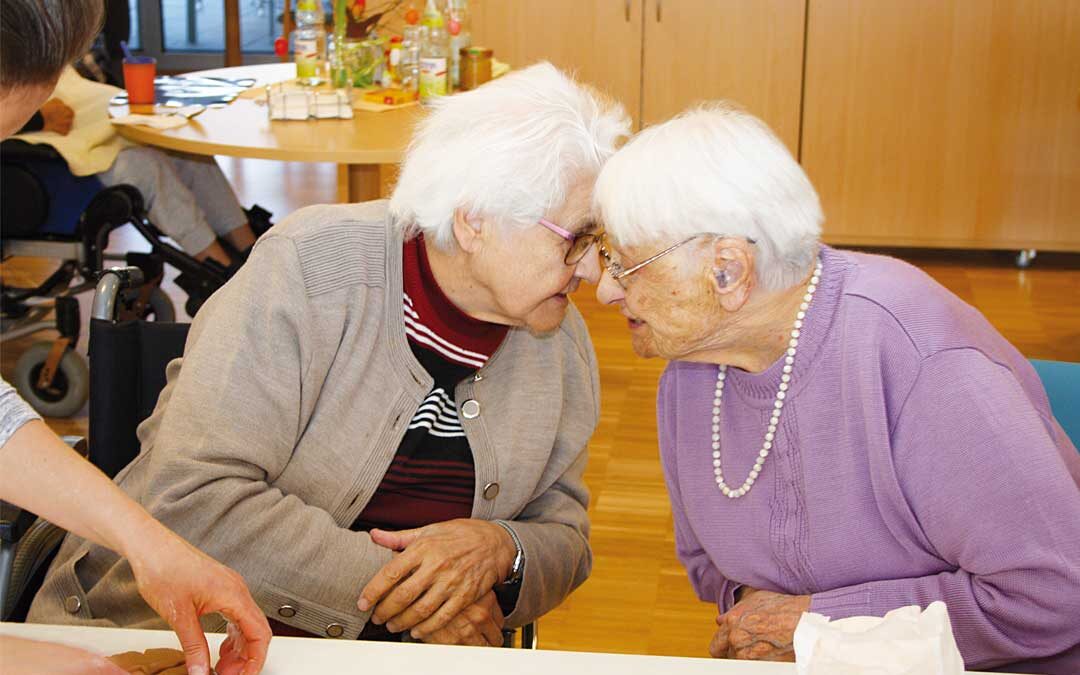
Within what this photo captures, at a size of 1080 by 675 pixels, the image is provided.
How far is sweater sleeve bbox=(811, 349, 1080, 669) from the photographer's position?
4.46ft

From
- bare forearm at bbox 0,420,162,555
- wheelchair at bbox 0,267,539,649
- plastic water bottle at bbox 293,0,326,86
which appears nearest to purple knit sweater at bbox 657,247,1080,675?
wheelchair at bbox 0,267,539,649

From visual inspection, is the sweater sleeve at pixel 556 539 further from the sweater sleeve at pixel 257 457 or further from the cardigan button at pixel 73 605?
the cardigan button at pixel 73 605

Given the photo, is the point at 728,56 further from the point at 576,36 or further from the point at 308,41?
the point at 308,41

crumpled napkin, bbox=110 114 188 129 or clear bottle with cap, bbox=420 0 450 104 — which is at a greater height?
clear bottle with cap, bbox=420 0 450 104

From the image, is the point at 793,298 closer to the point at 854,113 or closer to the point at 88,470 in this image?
the point at 88,470

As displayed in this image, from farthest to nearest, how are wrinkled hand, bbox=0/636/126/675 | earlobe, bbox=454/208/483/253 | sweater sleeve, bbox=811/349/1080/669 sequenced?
earlobe, bbox=454/208/483/253
sweater sleeve, bbox=811/349/1080/669
wrinkled hand, bbox=0/636/126/675

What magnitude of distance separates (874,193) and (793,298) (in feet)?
12.5

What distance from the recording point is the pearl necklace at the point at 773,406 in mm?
1536

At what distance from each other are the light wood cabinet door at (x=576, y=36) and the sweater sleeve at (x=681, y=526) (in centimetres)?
355

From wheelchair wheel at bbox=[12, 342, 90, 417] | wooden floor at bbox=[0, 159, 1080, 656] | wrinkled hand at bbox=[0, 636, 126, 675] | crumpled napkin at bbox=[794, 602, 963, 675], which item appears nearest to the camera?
crumpled napkin at bbox=[794, 602, 963, 675]

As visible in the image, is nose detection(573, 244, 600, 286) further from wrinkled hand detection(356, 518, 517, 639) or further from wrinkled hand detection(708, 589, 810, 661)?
wrinkled hand detection(708, 589, 810, 661)

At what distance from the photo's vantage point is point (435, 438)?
175cm

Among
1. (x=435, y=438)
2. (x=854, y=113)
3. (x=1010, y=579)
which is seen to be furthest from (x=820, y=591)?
(x=854, y=113)

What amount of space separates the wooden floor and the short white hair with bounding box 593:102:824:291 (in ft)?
4.34
